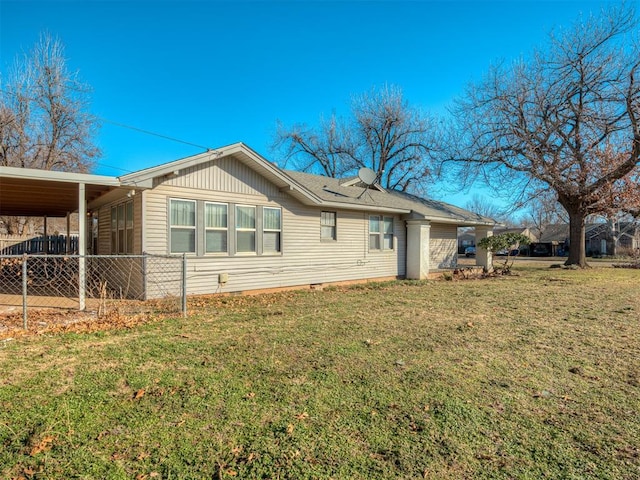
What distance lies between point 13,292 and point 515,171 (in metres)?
21.4

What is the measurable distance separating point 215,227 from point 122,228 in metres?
2.74

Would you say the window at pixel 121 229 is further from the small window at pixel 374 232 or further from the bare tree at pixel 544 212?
the bare tree at pixel 544 212

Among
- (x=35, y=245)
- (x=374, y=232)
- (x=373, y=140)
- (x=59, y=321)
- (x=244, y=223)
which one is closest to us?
(x=59, y=321)

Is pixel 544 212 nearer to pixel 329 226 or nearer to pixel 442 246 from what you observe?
pixel 442 246

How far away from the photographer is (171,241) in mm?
8898

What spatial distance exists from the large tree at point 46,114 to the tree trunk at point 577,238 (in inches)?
1099

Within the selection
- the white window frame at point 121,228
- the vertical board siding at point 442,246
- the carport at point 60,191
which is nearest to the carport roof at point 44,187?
the carport at point 60,191

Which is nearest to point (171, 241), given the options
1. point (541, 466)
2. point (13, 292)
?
point (13, 292)

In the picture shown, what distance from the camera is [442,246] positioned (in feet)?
55.9

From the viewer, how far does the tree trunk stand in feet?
64.7

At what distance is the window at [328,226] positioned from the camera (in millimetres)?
12172

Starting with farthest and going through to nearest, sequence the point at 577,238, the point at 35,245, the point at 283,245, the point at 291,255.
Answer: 1. the point at 577,238
2. the point at 35,245
3. the point at 291,255
4. the point at 283,245

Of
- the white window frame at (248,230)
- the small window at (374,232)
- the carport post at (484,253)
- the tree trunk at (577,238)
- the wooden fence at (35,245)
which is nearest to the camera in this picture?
the white window frame at (248,230)

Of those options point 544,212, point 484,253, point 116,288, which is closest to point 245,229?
point 116,288
